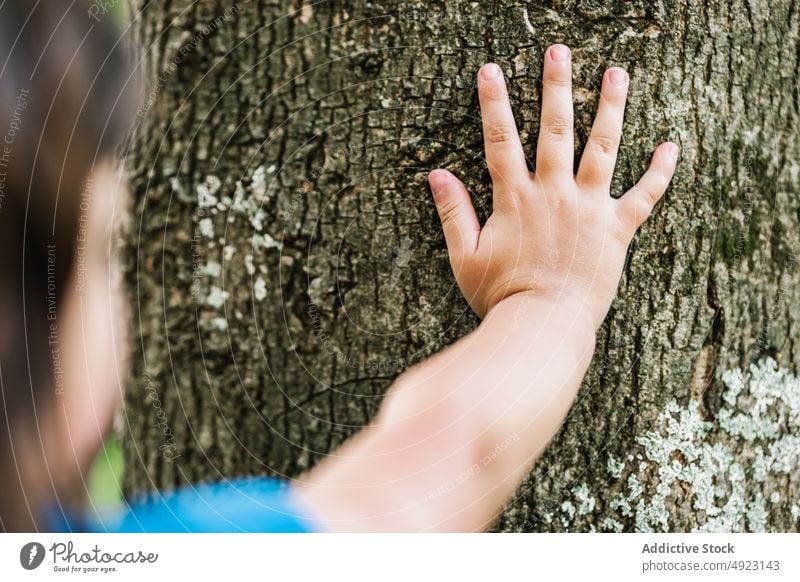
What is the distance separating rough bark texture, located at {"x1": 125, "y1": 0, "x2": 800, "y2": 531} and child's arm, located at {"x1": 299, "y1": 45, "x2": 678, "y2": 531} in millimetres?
24

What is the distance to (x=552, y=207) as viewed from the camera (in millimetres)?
747

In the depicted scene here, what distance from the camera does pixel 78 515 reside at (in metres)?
0.86

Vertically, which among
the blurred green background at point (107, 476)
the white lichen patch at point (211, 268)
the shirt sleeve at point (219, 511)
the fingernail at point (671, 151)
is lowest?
the shirt sleeve at point (219, 511)

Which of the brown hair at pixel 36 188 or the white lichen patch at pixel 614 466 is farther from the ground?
the brown hair at pixel 36 188

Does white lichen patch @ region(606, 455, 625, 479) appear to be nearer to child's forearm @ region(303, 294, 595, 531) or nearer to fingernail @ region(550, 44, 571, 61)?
child's forearm @ region(303, 294, 595, 531)

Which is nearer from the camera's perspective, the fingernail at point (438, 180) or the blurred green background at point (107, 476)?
the fingernail at point (438, 180)

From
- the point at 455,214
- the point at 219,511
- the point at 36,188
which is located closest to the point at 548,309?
the point at 455,214

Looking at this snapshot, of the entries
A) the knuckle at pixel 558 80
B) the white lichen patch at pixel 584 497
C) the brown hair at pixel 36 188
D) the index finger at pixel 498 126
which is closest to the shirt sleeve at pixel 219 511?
the brown hair at pixel 36 188

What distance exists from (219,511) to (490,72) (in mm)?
751

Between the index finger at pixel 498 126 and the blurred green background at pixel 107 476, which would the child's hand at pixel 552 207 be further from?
the blurred green background at pixel 107 476

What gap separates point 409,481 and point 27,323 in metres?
0.69

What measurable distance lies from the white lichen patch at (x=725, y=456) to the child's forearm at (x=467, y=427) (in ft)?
0.54

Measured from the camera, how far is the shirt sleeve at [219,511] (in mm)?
823
